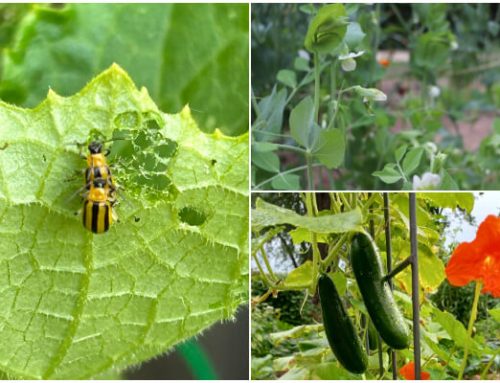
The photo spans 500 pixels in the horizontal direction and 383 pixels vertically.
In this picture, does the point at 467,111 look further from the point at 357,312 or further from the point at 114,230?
the point at 114,230

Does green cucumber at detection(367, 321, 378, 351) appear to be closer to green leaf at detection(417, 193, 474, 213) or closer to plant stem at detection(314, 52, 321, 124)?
green leaf at detection(417, 193, 474, 213)

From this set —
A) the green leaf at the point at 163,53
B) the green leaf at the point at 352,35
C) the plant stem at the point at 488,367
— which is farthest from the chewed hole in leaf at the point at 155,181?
the plant stem at the point at 488,367

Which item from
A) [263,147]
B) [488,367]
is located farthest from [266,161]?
[488,367]

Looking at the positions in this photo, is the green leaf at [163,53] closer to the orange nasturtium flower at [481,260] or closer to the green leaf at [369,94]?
the green leaf at [369,94]

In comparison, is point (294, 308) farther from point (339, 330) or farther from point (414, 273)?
point (414, 273)

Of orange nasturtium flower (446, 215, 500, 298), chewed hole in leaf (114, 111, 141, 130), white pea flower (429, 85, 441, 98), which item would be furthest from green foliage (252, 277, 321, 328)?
white pea flower (429, 85, 441, 98)
